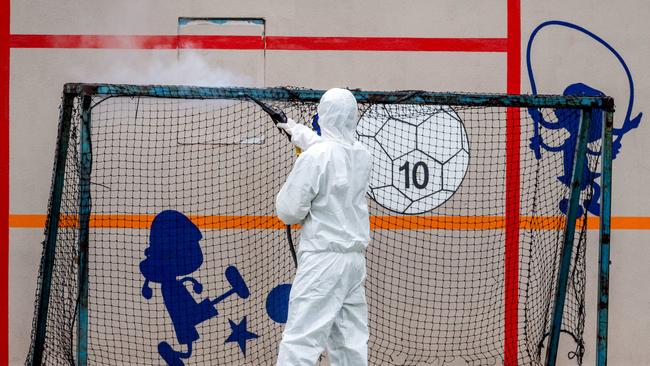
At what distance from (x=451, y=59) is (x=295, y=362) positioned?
2834mm

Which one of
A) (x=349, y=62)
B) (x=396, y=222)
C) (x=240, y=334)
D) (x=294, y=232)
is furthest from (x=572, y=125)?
(x=240, y=334)

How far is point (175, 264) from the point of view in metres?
6.22

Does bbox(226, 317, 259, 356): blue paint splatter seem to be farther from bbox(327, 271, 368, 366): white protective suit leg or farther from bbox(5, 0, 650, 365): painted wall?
bbox(327, 271, 368, 366): white protective suit leg

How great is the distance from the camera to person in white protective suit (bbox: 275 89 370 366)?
179 inches

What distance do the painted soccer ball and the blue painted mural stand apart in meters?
0.59

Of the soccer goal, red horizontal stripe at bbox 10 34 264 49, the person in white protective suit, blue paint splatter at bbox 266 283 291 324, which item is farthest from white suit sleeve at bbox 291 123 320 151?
blue paint splatter at bbox 266 283 291 324

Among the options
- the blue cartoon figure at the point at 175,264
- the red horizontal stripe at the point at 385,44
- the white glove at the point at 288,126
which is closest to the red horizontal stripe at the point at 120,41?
the red horizontal stripe at the point at 385,44

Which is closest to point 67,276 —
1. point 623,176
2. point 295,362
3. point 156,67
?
point 156,67

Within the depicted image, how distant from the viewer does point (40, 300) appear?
17.3 feet

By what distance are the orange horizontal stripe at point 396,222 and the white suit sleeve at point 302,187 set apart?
5.55 feet

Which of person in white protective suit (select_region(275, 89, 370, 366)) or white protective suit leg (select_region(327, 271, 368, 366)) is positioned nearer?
person in white protective suit (select_region(275, 89, 370, 366))

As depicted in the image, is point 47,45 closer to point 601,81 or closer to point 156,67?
point 156,67

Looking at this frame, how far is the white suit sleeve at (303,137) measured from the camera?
478 centimetres

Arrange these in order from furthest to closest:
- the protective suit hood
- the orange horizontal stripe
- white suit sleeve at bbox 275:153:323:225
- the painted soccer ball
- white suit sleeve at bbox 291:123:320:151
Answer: the painted soccer ball → the orange horizontal stripe → white suit sleeve at bbox 291:123:320:151 → the protective suit hood → white suit sleeve at bbox 275:153:323:225
